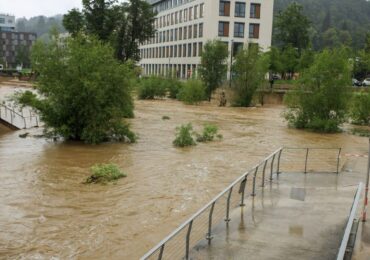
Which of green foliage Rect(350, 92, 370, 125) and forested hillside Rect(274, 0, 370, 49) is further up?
forested hillside Rect(274, 0, 370, 49)

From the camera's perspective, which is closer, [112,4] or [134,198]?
[134,198]

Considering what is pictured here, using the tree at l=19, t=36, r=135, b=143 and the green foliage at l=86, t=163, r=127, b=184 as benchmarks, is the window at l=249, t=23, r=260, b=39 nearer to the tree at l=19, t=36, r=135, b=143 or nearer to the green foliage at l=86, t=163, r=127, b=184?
the tree at l=19, t=36, r=135, b=143

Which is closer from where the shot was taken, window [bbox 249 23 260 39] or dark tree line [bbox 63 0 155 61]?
dark tree line [bbox 63 0 155 61]

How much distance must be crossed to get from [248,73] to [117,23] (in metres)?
15.6

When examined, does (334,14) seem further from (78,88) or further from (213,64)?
(78,88)

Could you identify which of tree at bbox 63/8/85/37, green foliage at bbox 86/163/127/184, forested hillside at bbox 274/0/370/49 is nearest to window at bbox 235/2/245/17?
tree at bbox 63/8/85/37

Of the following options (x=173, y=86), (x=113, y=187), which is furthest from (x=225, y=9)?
(x=113, y=187)

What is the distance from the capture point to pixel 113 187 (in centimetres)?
1648

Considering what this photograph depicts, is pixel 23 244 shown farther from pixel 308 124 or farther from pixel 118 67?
pixel 308 124

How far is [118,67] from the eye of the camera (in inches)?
1025

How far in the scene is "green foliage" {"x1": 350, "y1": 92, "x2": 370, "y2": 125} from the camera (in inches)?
1420

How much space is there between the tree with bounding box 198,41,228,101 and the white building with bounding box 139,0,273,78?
839 cm

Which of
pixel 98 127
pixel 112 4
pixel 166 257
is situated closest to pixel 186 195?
pixel 166 257

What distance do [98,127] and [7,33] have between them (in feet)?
481
